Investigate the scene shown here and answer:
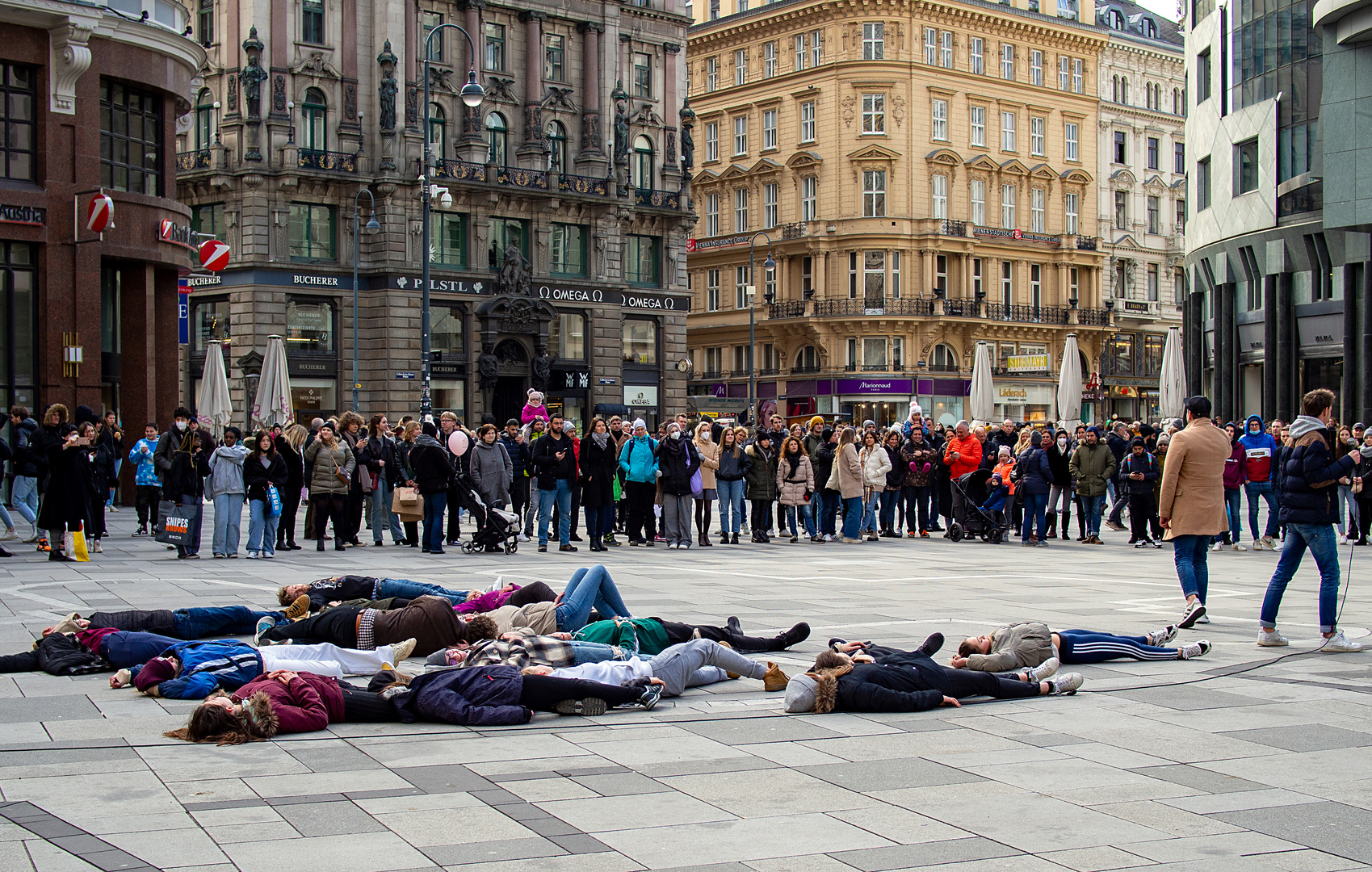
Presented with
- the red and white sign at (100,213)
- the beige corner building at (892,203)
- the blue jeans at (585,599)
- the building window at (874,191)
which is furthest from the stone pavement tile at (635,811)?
the building window at (874,191)

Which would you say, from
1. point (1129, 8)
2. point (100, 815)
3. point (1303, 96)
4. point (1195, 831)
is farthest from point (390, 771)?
point (1129, 8)

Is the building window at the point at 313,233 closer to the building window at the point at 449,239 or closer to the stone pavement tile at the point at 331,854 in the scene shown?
the building window at the point at 449,239

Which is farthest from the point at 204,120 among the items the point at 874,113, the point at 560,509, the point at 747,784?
the point at 747,784

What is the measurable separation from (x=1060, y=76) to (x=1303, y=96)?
3935cm

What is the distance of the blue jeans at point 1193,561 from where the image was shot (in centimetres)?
1221

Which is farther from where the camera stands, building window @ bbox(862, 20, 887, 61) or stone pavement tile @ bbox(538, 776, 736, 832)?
building window @ bbox(862, 20, 887, 61)

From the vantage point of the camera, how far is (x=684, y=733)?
791 centimetres

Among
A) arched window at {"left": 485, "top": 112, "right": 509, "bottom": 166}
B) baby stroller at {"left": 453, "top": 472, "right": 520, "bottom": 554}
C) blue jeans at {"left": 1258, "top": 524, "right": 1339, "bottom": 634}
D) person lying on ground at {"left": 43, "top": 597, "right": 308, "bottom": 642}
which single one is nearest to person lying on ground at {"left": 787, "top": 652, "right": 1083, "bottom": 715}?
blue jeans at {"left": 1258, "top": 524, "right": 1339, "bottom": 634}

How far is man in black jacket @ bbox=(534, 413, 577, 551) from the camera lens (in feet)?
67.9

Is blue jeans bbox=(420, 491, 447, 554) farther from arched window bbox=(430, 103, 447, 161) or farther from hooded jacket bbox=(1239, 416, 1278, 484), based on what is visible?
arched window bbox=(430, 103, 447, 161)

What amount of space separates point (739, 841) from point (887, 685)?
2973mm

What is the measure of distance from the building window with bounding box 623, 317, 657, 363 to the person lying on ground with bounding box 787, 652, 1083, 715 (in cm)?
5062

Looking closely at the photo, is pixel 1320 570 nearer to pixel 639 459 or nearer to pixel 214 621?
pixel 214 621

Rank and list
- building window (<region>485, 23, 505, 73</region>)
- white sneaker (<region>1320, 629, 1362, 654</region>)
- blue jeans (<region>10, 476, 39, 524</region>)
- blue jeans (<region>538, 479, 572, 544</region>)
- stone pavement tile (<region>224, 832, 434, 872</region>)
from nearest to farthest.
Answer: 1. stone pavement tile (<region>224, 832, 434, 872</region>)
2. white sneaker (<region>1320, 629, 1362, 654</region>)
3. blue jeans (<region>10, 476, 39, 524</region>)
4. blue jeans (<region>538, 479, 572, 544</region>)
5. building window (<region>485, 23, 505, 73</region>)
